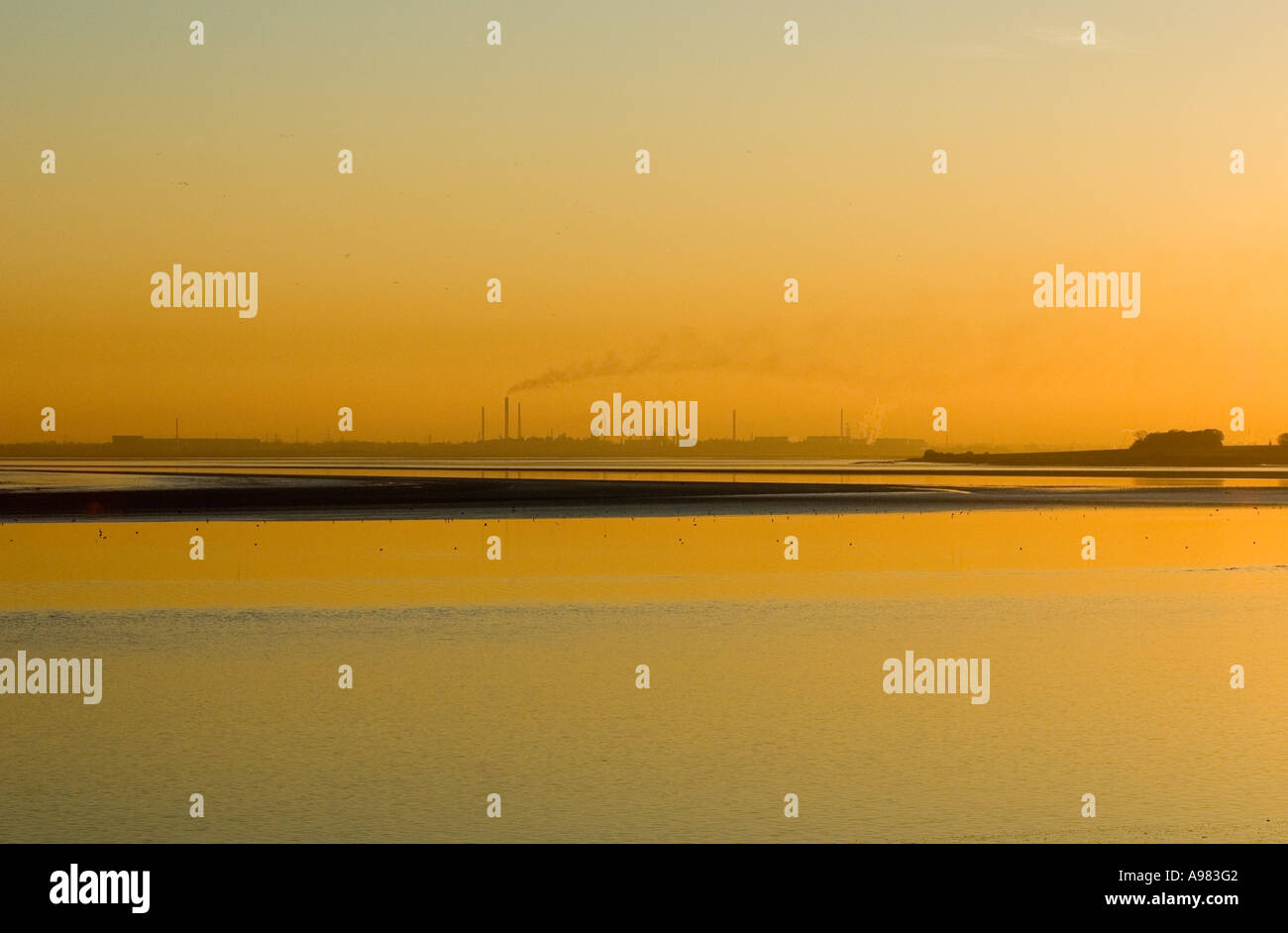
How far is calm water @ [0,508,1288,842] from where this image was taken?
17.4 meters

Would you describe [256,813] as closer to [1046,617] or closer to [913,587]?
[1046,617]

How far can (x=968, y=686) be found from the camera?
25.8 meters

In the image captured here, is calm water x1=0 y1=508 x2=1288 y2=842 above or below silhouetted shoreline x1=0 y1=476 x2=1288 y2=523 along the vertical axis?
below

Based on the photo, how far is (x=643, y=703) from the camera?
23.9 meters

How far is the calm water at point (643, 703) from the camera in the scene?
17359 mm
